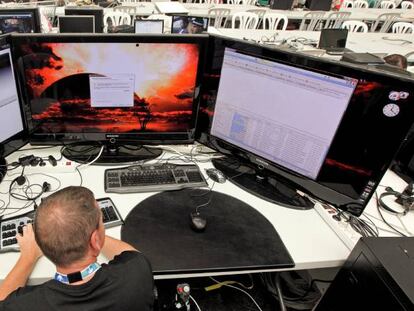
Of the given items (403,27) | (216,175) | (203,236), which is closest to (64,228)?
(203,236)

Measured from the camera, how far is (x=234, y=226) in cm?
110

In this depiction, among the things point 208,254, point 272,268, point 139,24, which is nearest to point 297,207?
point 272,268

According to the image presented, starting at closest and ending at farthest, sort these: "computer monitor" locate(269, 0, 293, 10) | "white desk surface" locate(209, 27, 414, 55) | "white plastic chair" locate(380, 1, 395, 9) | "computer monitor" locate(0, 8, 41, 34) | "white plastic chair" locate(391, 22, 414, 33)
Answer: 1. "computer monitor" locate(0, 8, 41, 34)
2. "white desk surface" locate(209, 27, 414, 55)
3. "white plastic chair" locate(391, 22, 414, 33)
4. "computer monitor" locate(269, 0, 293, 10)
5. "white plastic chair" locate(380, 1, 395, 9)

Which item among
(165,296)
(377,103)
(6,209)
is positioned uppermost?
(377,103)

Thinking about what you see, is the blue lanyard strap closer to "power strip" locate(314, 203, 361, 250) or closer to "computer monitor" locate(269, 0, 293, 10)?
"power strip" locate(314, 203, 361, 250)

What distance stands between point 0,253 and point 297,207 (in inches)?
36.8

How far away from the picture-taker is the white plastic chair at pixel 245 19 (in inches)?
207

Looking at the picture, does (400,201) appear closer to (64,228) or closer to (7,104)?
(64,228)

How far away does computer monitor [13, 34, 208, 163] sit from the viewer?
1.12m

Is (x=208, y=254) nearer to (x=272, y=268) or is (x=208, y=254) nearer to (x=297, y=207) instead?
(x=272, y=268)

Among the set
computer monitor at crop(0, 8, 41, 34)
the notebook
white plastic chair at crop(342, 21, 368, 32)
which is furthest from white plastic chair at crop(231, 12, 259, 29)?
computer monitor at crop(0, 8, 41, 34)

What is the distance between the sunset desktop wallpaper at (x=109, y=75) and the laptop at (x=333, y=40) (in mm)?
2436

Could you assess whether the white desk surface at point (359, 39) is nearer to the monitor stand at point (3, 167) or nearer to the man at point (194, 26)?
the man at point (194, 26)

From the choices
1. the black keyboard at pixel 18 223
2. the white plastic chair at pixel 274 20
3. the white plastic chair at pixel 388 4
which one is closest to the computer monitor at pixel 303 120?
the black keyboard at pixel 18 223
